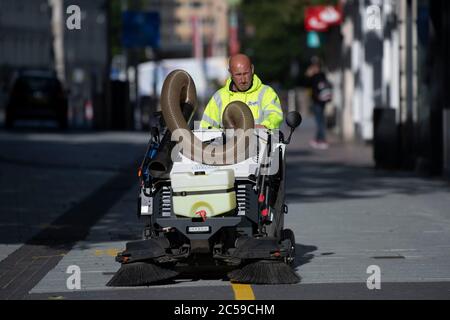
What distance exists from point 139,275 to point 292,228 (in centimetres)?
430

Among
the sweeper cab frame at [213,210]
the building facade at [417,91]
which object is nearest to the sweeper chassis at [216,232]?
the sweeper cab frame at [213,210]

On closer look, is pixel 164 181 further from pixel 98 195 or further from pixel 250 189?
pixel 98 195

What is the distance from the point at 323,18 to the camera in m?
44.8

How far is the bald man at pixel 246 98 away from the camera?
38.3 feet

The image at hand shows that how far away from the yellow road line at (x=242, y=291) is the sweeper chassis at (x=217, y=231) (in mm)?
220

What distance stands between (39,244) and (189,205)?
11.4ft

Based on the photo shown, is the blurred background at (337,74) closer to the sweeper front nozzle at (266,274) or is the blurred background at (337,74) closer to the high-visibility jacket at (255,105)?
the high-visibility jacket at (255,105)

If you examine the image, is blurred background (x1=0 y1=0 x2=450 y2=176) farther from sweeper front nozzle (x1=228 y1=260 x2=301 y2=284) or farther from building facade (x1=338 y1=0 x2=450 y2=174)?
sweeper front nozzle (x1=228 y1=260 x2=301 y2=284)

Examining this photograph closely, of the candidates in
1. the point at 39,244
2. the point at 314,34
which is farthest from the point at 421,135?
the point at 314,34

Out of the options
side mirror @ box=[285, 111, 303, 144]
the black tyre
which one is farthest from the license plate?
the black tyre

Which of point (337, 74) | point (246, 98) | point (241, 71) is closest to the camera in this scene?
point (241, 71)

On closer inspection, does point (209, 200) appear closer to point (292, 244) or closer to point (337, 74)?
point (292, 244)

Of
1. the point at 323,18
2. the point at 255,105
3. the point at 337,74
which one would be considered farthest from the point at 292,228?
the point at 337,74

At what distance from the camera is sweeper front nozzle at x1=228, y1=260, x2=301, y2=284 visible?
34.8 feet
